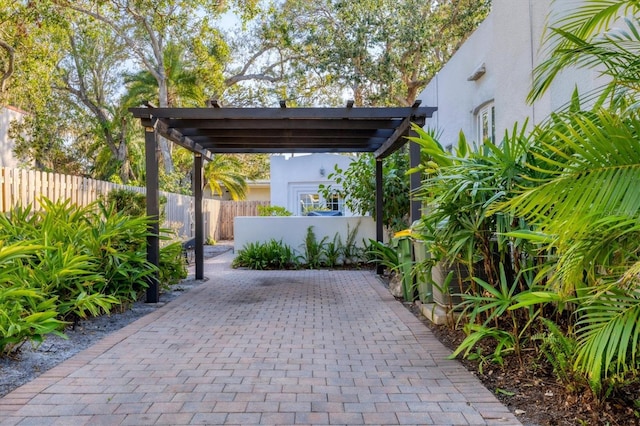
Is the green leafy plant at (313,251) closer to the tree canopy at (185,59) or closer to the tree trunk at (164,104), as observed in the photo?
the tree canopy at (185,59)

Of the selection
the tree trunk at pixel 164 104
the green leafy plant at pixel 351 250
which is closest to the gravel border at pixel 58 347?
the green leafy plant at pixel 351 250

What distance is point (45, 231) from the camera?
5656mm

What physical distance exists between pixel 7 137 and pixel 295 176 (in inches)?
464

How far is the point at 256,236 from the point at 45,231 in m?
6.84

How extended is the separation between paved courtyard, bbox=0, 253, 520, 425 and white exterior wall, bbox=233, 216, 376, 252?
5375 millimetres

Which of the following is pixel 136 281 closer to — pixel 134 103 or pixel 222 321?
pixel 222 321

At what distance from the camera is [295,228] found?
39.4ft

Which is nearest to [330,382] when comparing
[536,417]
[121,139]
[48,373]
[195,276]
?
[536,417]

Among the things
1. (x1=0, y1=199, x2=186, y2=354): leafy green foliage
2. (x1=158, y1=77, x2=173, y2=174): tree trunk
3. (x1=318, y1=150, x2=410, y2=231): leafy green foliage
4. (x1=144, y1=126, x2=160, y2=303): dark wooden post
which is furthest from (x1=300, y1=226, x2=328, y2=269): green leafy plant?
(x1=158, y1=77, x2=173, y2=174): tree trunk

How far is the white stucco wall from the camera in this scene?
1889 centimetres

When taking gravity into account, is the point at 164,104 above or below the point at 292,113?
above

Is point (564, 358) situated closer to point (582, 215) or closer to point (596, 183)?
point (582, 215)

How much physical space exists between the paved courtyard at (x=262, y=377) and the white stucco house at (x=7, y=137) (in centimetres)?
1622

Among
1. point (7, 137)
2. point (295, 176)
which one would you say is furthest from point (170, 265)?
point (7, 137)
